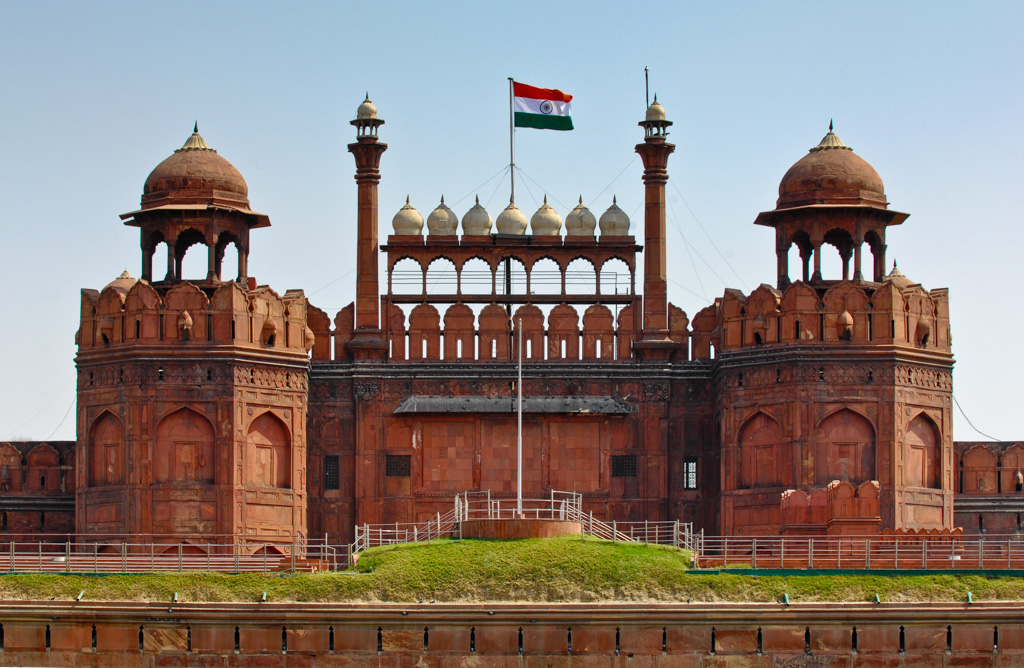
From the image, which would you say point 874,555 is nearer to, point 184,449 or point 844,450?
point 844,450

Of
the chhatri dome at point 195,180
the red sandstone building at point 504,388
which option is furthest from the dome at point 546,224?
the chhatri dome at point 195,180

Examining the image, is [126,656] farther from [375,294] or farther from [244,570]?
[375,294]

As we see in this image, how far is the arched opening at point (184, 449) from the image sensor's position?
6538 cm

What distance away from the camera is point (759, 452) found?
66625 millimetres

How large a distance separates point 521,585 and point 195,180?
17772mm

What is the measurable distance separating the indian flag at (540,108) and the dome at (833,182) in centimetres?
750

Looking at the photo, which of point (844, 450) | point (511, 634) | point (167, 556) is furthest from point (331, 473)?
point (844, 450)

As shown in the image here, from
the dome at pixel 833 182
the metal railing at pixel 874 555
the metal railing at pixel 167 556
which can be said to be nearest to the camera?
the metal railing at pixel 874 555

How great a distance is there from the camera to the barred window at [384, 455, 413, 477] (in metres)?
69.0

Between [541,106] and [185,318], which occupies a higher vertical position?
[541,106]

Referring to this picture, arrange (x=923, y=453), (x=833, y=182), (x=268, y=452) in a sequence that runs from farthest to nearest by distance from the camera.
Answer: (x=833, y=182), (x=268, y=452), (x=923, y=453)

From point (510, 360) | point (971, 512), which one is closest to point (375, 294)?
point (510, 360)

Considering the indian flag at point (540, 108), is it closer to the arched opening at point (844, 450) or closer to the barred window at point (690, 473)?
the barred window at point (690, 473)

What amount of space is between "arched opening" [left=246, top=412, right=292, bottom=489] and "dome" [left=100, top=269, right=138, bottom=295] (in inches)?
240
